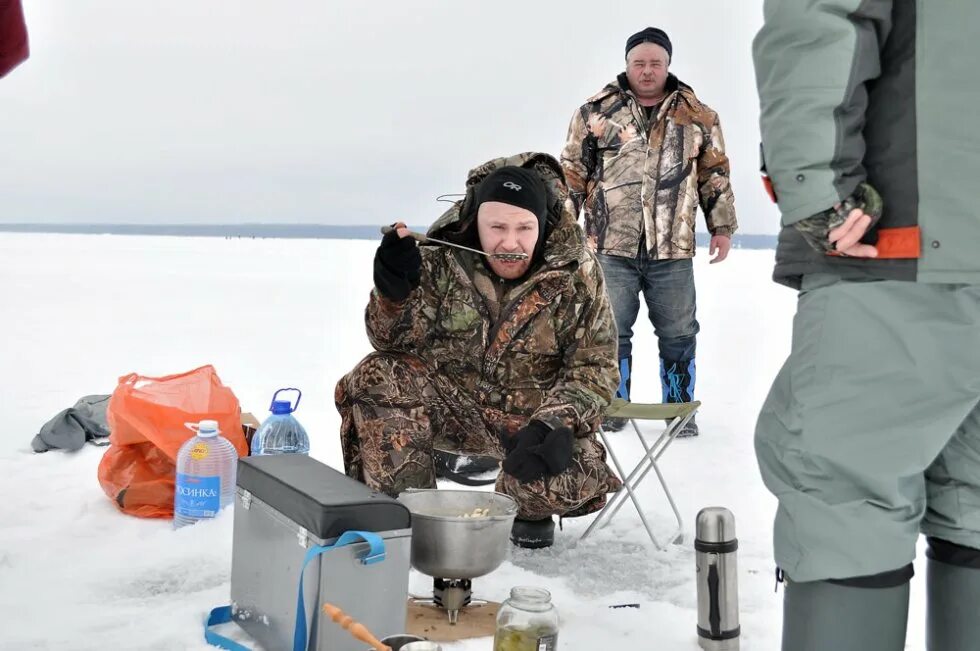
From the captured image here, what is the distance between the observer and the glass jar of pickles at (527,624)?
163 cm

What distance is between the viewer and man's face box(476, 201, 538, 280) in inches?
105

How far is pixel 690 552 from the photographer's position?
2678 mm

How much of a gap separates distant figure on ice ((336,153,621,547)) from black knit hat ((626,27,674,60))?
1748 mm

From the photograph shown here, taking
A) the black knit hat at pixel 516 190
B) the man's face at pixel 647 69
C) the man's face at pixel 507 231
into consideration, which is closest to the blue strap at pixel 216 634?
the man's face at pixel 507 231

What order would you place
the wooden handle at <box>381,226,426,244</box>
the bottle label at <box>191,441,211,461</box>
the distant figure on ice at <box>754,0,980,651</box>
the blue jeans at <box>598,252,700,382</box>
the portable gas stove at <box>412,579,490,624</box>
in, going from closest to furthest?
the distant figure on ice at <box>754,0,980,651</box>, the portable gas stove at <box>412,579,490,624</box>, the wooden handle at <box>381,226,426,244</box>, the bottle label at <box>191,441,211,461</box>, the blue jeans at <box>598,252,700,382</box>

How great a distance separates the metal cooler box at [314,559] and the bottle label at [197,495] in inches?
30.2

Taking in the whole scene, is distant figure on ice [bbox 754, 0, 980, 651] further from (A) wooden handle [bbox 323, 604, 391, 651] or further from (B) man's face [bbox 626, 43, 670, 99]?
(B) man's face [bbox 626, 43, 670, 99]

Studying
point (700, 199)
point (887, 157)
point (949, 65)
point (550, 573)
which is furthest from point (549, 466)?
point (700, 199)

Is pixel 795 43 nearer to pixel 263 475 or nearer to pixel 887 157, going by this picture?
pixel 887 157

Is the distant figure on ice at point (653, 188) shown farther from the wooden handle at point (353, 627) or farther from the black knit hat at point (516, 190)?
the wooden handle at point (353, 627)

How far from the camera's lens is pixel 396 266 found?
98.0 inches

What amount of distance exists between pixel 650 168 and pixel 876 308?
9.83 feet

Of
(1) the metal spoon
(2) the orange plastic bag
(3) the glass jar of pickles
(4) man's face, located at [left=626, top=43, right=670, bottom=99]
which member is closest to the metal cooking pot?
(3) the glass jar of pickles

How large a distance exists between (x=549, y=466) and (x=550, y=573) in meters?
0.41
